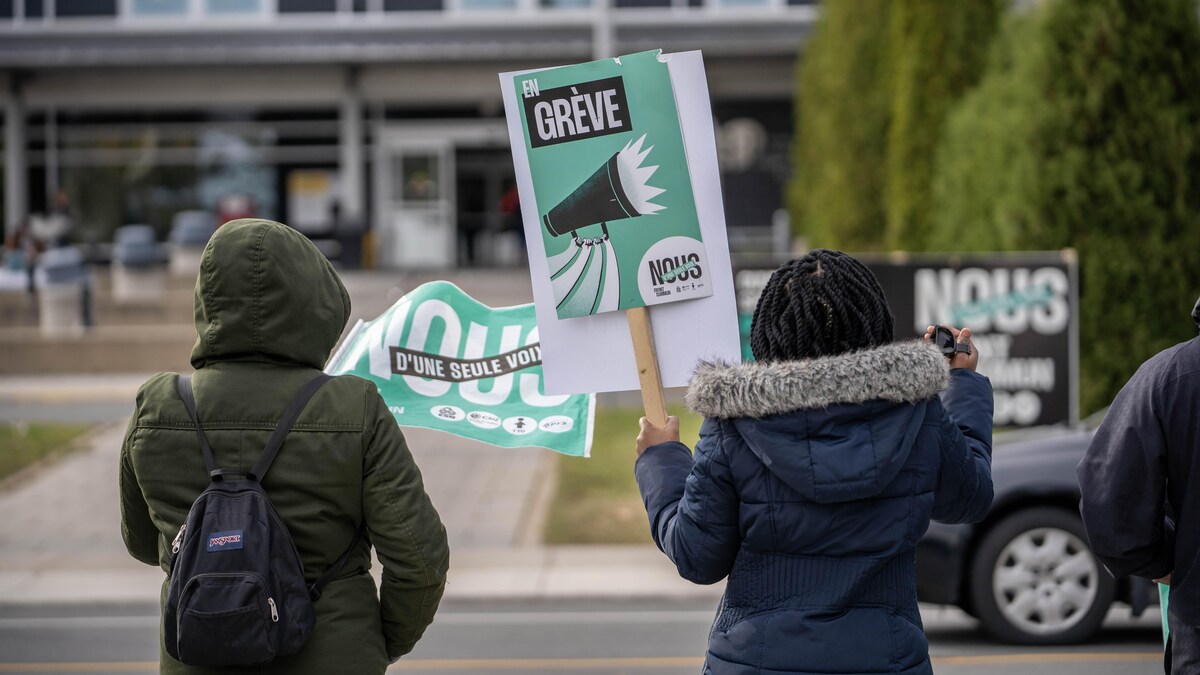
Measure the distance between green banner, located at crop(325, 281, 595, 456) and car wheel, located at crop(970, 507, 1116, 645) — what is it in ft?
13.3

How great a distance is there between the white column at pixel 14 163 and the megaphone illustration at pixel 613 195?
96.2 ft

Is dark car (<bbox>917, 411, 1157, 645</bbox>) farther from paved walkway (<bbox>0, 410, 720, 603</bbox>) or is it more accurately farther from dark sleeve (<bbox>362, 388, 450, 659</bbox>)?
dark sleeve (<bbox>362, 388, 450, 659</bbox>)

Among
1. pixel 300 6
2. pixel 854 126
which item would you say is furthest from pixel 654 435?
pixel 300 6

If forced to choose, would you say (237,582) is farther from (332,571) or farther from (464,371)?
(464,371)

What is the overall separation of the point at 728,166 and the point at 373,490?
27.9 meters

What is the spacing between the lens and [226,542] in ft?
8.61

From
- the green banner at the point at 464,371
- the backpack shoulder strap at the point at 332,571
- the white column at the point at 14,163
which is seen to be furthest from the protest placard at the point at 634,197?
the white column at the point at 14,163

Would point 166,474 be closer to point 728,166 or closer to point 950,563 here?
point 950,563

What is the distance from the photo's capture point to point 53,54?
2806 centimetres

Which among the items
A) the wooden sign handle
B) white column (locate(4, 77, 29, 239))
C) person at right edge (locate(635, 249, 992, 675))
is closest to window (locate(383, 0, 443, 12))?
white column (locate(4, 77, 29, 239))

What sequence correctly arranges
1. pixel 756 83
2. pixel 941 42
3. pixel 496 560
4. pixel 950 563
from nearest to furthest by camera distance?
pixel 950 563 → pixel 496 560 → pixel 941 42 → pixel 756 83

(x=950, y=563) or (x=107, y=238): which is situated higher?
(x=107, y=238)

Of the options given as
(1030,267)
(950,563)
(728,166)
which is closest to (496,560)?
(950,563)

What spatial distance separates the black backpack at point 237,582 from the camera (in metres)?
2.60
